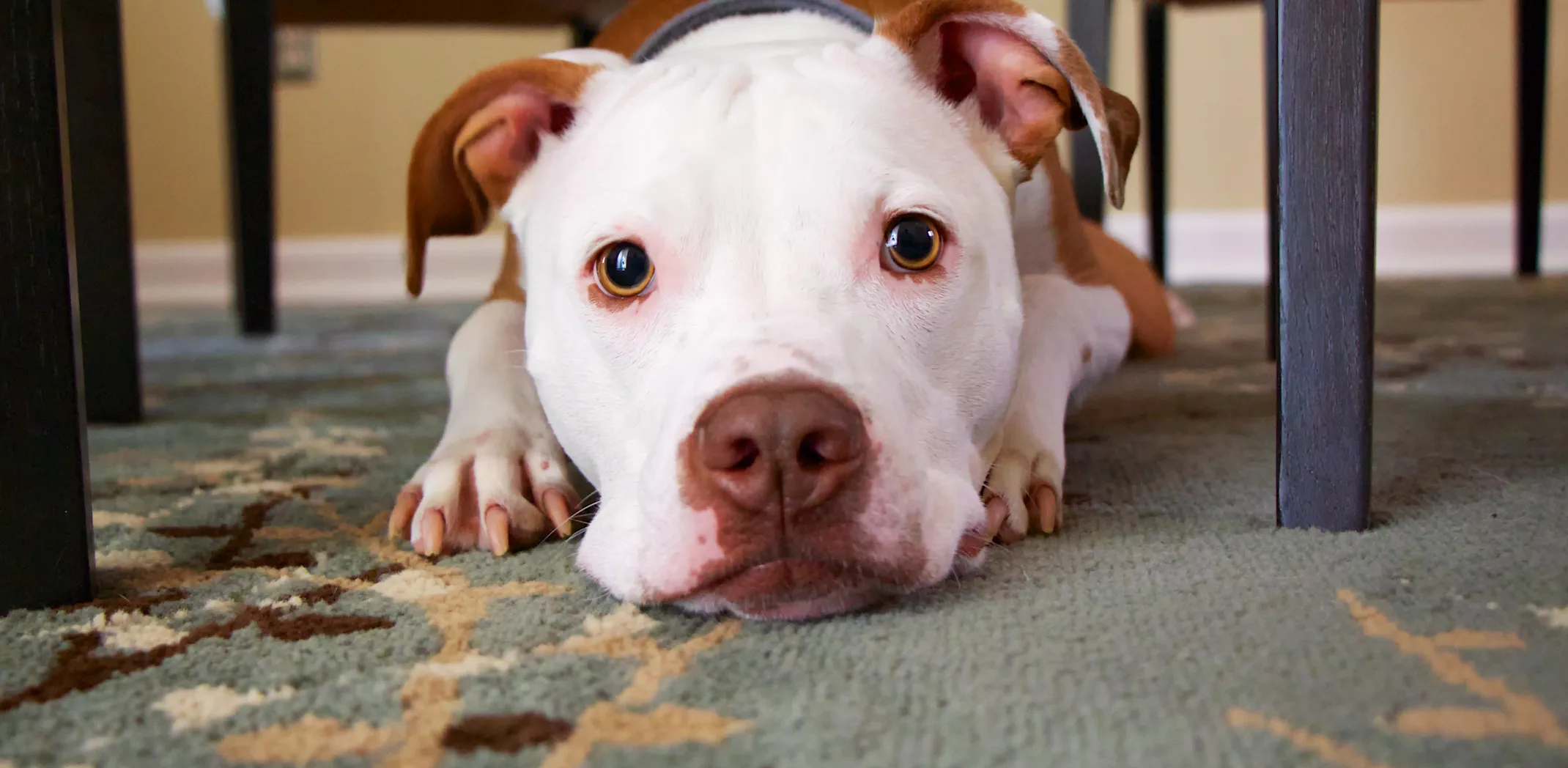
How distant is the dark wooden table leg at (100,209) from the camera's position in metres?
1.95

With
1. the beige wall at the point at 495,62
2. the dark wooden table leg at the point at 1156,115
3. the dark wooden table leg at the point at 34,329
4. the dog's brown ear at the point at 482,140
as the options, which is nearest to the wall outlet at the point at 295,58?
the beige wall at the point at 495,62

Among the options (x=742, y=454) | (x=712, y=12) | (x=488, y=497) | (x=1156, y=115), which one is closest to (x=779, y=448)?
(x=742, y=454)

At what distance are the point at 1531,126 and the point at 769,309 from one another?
3.47m

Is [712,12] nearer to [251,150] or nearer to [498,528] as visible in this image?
[498,528]

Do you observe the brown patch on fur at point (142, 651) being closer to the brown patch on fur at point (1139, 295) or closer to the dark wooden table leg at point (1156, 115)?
the brown patch on fur at point (1139, 295)

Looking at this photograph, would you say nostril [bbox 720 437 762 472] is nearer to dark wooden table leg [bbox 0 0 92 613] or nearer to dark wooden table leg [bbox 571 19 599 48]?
dark wooden table leg [bbox 0 0 92 613]

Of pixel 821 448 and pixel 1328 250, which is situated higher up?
pixel 1328 250

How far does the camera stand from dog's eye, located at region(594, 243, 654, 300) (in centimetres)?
107

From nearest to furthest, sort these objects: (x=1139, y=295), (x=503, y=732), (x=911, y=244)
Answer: (x=503, y=732)
(x=911, y=244)
(x=1139, y=295)

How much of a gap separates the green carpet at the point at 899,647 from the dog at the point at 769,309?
2.5 inches

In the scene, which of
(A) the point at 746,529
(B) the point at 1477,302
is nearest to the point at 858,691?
(A) the point at 746,529

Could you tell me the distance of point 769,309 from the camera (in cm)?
98

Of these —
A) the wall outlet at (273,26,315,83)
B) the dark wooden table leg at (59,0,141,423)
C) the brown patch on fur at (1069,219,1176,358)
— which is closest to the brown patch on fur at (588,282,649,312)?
the brown patch on fur at (1069,219,1176,358)

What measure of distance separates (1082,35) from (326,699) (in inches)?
75.5
